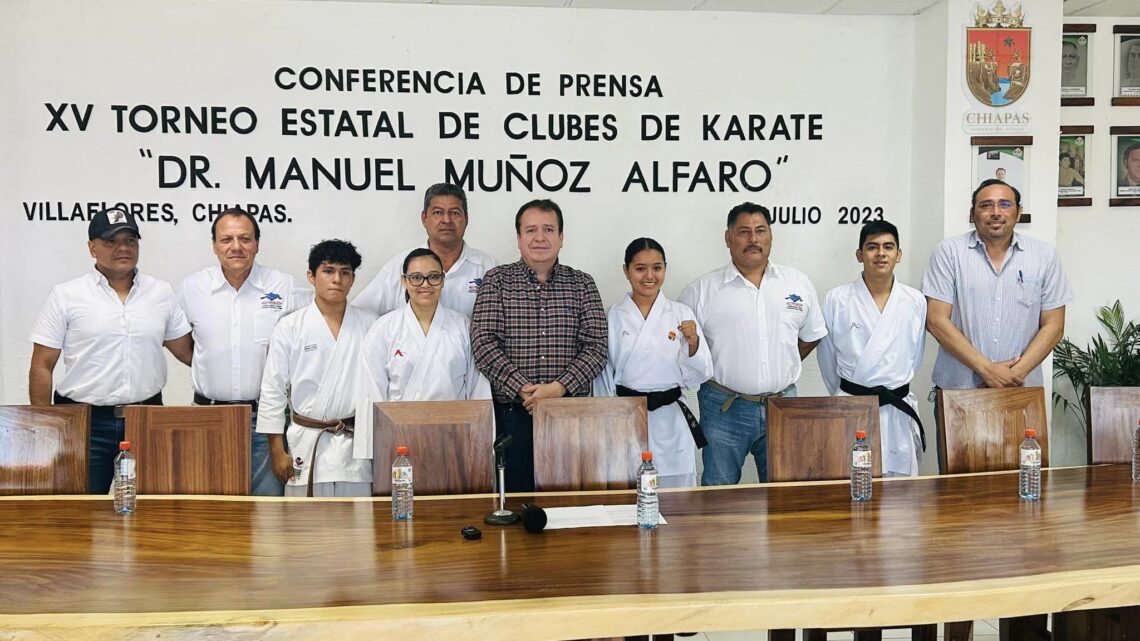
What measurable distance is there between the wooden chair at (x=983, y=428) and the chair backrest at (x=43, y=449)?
9.67 ft

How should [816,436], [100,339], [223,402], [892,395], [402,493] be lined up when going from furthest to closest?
[892,395] → [223,402] → [100,339] → [816,436] → [402,493]

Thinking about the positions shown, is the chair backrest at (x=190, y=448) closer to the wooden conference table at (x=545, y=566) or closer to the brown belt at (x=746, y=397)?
the wooden conference table at (x=545, y=566)

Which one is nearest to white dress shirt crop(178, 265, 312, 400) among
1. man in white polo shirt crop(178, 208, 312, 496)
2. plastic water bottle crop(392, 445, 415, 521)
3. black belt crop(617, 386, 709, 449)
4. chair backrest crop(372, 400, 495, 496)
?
man in white polo shirt crop(178, 208, 312, 496)

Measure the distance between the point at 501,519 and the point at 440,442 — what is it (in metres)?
0.61

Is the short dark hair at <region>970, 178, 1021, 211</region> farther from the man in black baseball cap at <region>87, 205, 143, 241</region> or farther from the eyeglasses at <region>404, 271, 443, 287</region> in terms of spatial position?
the man in black baseball cap at <region>87, 205, 143, 241</region>

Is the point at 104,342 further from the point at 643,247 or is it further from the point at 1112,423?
the point at 1112,423

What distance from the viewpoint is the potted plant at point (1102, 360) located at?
16.8 ft

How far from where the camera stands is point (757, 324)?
4.37 metres

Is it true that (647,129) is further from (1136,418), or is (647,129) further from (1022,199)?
(1136,418)

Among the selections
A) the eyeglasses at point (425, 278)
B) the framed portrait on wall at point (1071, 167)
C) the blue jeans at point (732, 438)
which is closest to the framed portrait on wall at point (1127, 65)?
the framed portrait on wall at point (1071, 167)

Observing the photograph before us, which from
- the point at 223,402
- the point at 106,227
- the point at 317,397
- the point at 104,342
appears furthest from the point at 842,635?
the point at 106,227

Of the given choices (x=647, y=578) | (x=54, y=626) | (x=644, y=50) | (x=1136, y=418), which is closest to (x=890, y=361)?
(x=1136, y=418)

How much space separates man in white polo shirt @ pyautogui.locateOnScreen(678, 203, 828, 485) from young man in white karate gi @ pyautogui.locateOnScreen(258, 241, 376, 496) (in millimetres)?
1637

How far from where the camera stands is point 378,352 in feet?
12.7
